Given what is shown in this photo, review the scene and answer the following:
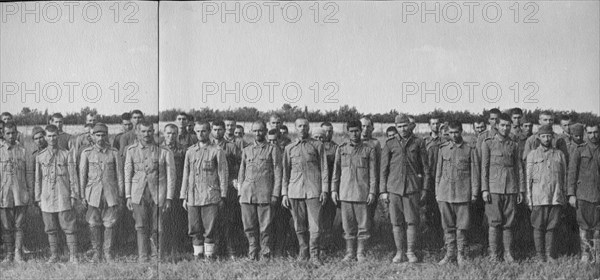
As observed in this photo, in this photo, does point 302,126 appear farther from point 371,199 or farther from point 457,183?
point 457,183

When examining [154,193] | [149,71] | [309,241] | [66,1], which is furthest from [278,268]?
[66,1]

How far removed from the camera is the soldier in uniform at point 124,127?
4.10 metres

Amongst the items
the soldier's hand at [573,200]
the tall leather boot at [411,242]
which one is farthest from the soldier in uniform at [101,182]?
the soldier's hand at [573,200]

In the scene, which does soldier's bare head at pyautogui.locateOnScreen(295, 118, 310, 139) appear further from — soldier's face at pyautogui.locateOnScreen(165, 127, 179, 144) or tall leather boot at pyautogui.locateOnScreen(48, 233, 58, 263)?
tall leather boot at pyautogui.locateOnScreen(48, 233, 58, 263)

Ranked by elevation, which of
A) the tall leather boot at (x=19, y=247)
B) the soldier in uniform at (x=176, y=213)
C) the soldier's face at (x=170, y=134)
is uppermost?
the soldier's face at (x=170, y=134)

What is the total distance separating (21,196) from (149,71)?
3.92 feet

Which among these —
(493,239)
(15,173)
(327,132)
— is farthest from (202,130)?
(493,239)

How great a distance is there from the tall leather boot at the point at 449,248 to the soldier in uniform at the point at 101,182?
2106mm

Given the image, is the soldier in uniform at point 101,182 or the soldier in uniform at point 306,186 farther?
the soldier in uniform at point 101,182

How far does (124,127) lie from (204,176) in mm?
621

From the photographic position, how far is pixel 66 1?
13.8 ft

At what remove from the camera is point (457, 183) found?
3.93 meters

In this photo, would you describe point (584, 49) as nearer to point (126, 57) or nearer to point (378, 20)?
point (378, 20)

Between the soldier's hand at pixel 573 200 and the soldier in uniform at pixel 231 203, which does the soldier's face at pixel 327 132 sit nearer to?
the soldier in uniform at pixel 231 203
